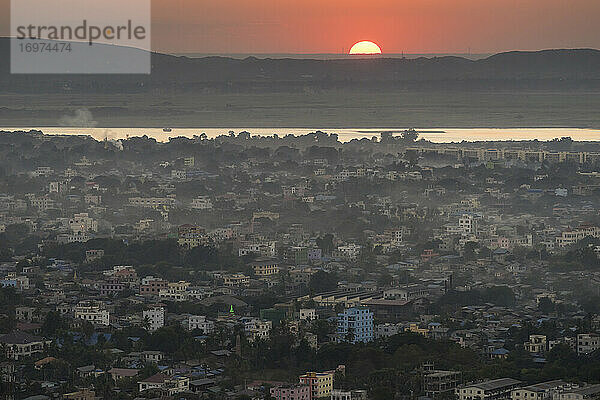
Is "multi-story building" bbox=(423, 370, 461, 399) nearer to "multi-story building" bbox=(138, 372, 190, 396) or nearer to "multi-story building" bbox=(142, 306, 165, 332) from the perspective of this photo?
"multi-story building" bbox=(138, 372, 190, 396)

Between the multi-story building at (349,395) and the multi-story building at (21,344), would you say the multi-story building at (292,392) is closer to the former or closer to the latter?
the multi-story building at (349,395)

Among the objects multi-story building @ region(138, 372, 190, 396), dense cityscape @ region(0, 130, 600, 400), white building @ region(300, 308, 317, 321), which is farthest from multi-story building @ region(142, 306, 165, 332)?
multi-story building @ region(138, 372, 190, 396)

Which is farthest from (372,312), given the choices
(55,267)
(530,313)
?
(55,267)


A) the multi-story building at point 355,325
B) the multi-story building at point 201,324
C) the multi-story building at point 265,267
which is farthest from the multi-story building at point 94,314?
the multi-story building at point 265,267

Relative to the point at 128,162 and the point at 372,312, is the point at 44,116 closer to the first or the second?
the point at 128,162

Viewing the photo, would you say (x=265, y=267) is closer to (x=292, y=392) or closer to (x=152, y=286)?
(x=152, y=286)

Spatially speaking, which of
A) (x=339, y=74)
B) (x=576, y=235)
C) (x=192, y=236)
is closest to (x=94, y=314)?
(x=192, y=236)
